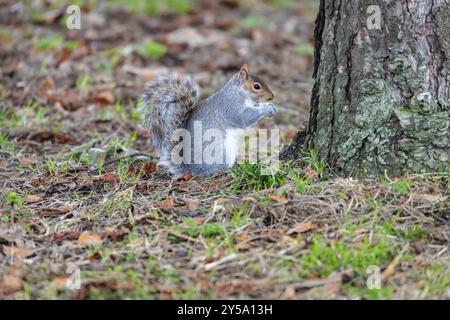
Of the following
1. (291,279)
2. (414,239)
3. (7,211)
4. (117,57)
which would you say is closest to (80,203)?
(7,211)

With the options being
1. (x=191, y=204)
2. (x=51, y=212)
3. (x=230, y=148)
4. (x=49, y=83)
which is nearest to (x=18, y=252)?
(x=51, y=212)

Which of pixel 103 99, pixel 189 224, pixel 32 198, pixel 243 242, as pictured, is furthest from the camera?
pixel 103 99

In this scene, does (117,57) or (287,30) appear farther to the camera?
(287,30)

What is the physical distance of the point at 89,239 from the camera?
2.97m

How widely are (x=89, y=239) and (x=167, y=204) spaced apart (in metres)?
0.40

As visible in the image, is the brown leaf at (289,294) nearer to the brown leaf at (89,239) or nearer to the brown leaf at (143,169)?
the brown leaf at (89,239)

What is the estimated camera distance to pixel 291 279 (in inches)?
104

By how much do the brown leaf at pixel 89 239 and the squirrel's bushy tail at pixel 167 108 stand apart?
0.89m

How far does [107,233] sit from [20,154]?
4.91ft

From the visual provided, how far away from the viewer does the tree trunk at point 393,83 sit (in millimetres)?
3186

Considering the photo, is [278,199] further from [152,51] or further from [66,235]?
[152,51]

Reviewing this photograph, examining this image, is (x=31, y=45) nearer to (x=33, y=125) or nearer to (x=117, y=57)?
(x=117, y=57)

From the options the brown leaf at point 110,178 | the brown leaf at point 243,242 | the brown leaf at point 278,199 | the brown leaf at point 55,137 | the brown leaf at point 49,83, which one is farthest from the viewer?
the brown leaf at point 49,83

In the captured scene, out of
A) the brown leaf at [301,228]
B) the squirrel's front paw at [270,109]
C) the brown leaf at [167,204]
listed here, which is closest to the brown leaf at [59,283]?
the brown leaf at [167,204]
